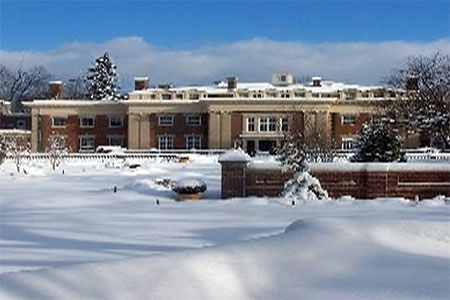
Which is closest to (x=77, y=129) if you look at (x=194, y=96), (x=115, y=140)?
(x=115, y=140)

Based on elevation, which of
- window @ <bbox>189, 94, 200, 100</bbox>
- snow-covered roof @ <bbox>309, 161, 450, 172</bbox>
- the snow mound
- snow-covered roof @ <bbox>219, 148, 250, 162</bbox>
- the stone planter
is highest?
window @ <bbox>189, 94, 200, 100</bbox>

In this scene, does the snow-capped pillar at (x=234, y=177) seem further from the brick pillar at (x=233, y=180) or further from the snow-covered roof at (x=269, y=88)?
the snow-covered roof at (x=269, y=88)

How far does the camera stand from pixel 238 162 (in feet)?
68.2

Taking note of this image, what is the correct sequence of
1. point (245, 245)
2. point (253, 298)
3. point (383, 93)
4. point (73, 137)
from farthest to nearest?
1. point (73, 137)
2. point (383, 93)
3. point (245, 245)
4. point (253, 298)

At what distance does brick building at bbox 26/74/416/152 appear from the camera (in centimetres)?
7325

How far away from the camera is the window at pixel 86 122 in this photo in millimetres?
78125

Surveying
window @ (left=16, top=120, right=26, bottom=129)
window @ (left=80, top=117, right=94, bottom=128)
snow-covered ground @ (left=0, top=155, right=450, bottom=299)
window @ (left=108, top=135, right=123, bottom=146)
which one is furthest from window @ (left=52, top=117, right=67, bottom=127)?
snow-covered ground @ (left=0, top=155, right=450, bottom=299)

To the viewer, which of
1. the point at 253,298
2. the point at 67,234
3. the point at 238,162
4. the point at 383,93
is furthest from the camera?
the point at 383,93

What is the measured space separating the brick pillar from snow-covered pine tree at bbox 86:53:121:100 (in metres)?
76.4

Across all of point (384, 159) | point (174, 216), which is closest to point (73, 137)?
point (384, 159)

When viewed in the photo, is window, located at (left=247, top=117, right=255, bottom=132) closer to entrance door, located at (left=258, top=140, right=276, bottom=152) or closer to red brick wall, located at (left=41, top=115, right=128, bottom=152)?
entrance door, located at (left=258, top=140, right=276, bottom=152)

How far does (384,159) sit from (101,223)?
40.6 feet

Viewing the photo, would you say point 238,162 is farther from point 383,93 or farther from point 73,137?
point 73,137

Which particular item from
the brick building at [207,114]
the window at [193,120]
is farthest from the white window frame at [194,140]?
the window at [193,120]
